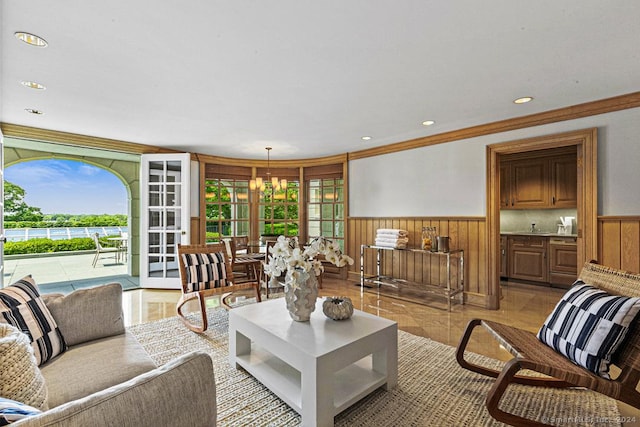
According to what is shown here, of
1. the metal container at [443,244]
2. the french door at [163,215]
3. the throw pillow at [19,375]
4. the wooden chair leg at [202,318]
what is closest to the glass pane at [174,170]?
the french door at [163,215]

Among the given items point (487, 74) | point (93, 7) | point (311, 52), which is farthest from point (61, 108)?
point (487, 74)

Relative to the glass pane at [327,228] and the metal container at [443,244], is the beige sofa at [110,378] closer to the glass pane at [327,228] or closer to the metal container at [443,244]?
the metal container at [443,244]

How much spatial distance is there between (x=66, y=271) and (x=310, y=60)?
283 inches

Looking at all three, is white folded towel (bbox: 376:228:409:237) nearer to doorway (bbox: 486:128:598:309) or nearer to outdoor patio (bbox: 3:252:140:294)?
doorway (bbox: 486:128:598:309)

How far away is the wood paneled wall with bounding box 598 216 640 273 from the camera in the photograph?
9.53 feet

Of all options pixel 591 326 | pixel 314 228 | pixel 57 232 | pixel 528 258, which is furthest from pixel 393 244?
pixel 57 232

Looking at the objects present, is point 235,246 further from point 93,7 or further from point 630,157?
point 630,157

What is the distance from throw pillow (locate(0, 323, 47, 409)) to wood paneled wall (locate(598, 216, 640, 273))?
4.33 metres

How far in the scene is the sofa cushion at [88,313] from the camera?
1.74 m

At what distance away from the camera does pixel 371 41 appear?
1.96 meters

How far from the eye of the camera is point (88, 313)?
1818 mm

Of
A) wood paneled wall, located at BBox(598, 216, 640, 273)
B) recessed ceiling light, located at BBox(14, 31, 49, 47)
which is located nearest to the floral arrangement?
recessed ceiling light, located at BBox(14, 31, 49, 47)

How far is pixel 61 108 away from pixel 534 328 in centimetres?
544

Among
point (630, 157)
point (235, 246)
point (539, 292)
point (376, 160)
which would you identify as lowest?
point (539, 292)
